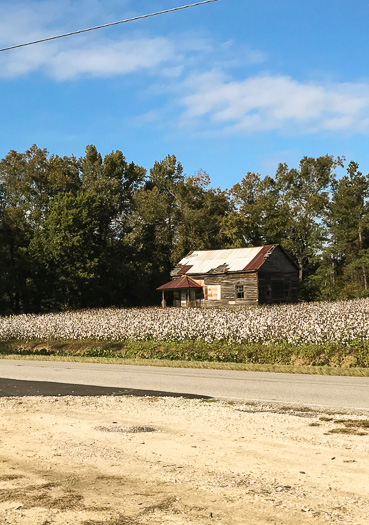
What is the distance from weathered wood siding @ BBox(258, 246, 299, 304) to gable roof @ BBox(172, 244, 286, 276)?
86 cm

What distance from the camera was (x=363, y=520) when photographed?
18.3 ft

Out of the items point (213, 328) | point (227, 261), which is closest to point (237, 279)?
point (227, 261)

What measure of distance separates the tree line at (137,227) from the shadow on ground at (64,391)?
4509 centimetres

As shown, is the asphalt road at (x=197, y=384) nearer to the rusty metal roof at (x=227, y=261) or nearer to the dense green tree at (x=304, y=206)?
the rusty metal roof at (x=227, y=261)

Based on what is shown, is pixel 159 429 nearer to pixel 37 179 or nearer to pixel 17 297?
pixel 17 297

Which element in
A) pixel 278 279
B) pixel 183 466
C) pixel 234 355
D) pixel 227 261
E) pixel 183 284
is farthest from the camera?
pixel 278 279

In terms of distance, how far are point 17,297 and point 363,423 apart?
58880 mm

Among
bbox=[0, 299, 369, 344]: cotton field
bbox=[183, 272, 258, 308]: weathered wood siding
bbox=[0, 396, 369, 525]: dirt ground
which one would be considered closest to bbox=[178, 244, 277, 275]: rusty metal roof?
bbox=[183, 272, 258, 308]: weathered wood siding

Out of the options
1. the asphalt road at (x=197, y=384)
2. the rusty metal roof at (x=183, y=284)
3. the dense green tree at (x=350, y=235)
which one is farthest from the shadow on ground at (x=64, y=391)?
the dense green tree at (x=350, y=235)

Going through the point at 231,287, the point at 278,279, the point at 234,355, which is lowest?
the point at 234,355

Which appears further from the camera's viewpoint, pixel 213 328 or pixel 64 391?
pixel 213 328

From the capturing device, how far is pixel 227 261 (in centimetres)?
6172

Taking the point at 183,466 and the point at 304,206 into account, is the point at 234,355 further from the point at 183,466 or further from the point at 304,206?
the point at 304,206

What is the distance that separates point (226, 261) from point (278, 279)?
570 centimetres
